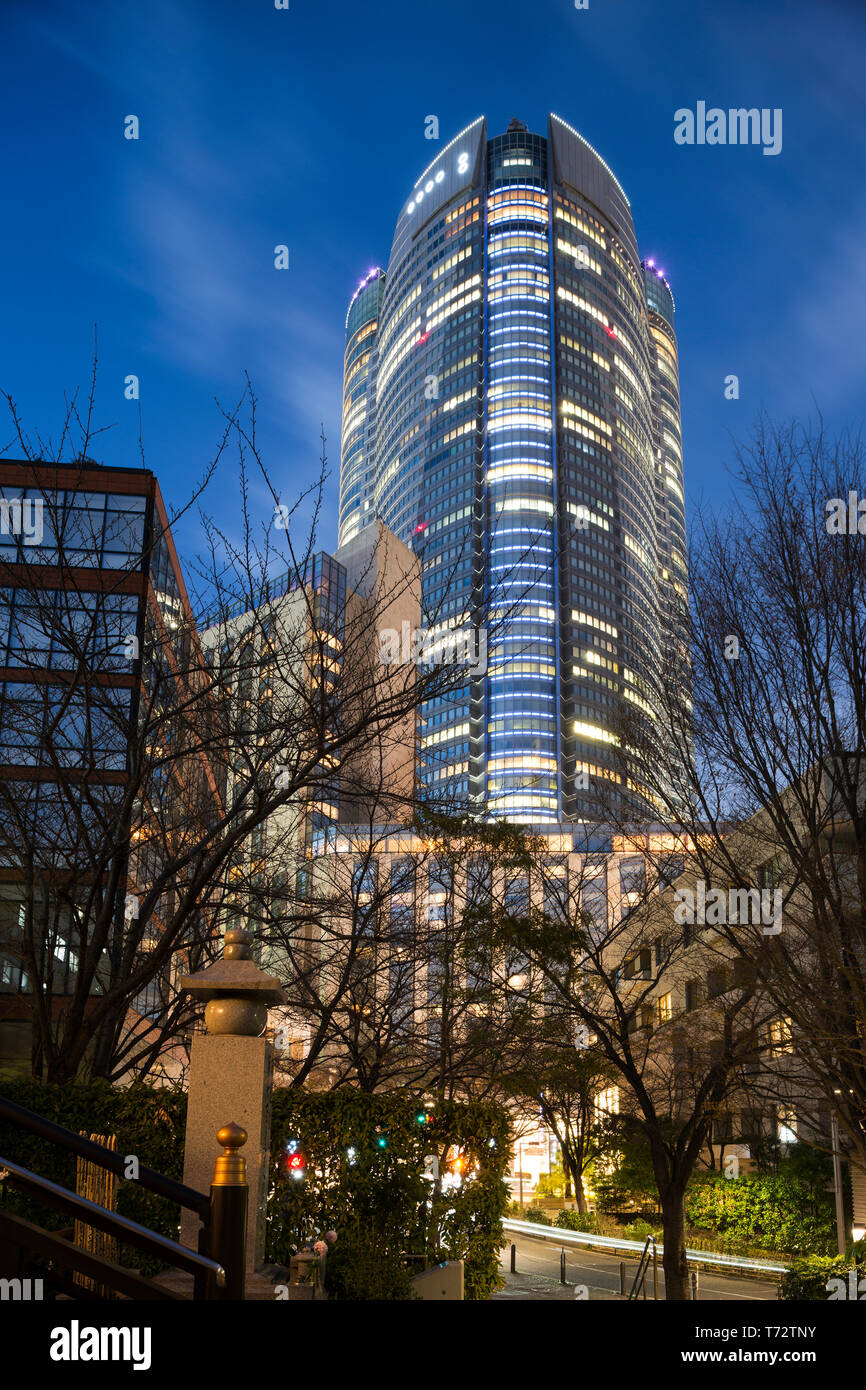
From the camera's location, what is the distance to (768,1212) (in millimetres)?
31000

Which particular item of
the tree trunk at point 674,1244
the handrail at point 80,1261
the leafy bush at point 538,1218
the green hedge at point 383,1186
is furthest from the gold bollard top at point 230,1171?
the leafy bush at point 538,1218

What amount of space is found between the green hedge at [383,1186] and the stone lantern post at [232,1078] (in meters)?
1.64

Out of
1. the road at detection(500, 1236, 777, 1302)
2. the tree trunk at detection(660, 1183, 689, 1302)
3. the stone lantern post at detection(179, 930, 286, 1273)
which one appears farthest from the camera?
the road at detection(500, 1236, 777, 1302)

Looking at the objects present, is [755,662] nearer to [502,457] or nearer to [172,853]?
[172,853]

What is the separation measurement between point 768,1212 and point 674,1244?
14.3 metres

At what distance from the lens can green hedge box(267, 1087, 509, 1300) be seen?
11469 mm

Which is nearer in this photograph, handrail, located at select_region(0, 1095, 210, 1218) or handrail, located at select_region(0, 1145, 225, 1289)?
handrail, located at select_region(0, 1145, 225, 1289)

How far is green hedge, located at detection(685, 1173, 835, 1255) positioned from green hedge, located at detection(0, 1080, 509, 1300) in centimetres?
2095

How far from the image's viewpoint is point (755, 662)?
13.6 metres

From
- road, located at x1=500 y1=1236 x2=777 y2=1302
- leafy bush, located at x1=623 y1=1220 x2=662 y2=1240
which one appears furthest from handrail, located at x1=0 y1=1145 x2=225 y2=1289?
leafy bush, located at x1=623 y1=1220 x2=662 y2=1240

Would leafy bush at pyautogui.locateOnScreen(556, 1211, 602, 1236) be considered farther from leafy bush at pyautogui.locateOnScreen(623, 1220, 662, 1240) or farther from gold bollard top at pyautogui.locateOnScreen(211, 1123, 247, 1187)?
gold bollard top at pyautogui.locateOnScreen(211, 1123, 247, 1187)

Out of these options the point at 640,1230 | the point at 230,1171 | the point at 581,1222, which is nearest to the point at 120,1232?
the point at 230,1171
